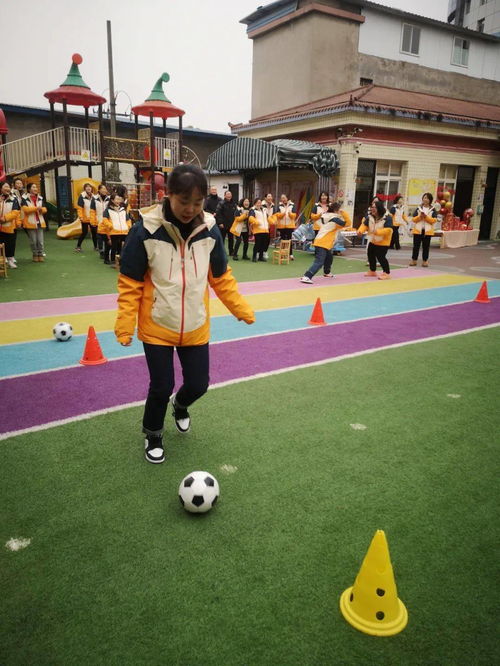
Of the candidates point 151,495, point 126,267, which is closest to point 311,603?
point 151,495

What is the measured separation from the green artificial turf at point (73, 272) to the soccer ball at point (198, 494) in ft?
25.3

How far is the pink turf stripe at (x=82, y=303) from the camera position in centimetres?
837

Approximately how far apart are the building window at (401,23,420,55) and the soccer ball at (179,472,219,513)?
31721mm

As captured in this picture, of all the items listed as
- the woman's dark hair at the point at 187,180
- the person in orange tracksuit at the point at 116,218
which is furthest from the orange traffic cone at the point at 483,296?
the person in orange tracksuit at the point at 116,218

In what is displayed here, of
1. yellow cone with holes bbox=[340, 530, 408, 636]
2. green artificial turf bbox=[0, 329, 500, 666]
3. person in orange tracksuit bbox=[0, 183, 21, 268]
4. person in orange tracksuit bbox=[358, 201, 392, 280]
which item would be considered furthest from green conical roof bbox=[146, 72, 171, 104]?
yellow cone with holes bbox=[340, 530, 408, 636]

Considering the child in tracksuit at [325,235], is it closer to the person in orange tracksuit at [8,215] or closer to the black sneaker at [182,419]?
the person in orange tracksuit at [8,215]

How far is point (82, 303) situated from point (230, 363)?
14.9 ft

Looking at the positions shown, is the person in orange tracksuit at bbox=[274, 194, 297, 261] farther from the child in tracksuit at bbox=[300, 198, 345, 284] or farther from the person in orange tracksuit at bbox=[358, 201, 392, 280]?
the child in tracksuit at bbox=[300, 198, 345, 284]

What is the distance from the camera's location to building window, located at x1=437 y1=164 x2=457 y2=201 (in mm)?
23688

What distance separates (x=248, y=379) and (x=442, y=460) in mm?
2356

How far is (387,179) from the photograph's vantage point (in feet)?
72.4

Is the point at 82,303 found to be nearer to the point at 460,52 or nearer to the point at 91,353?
the point at 91,353

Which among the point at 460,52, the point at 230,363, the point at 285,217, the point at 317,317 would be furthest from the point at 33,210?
the point at 460,52

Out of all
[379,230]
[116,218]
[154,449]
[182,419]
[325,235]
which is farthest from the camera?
[116,218]
